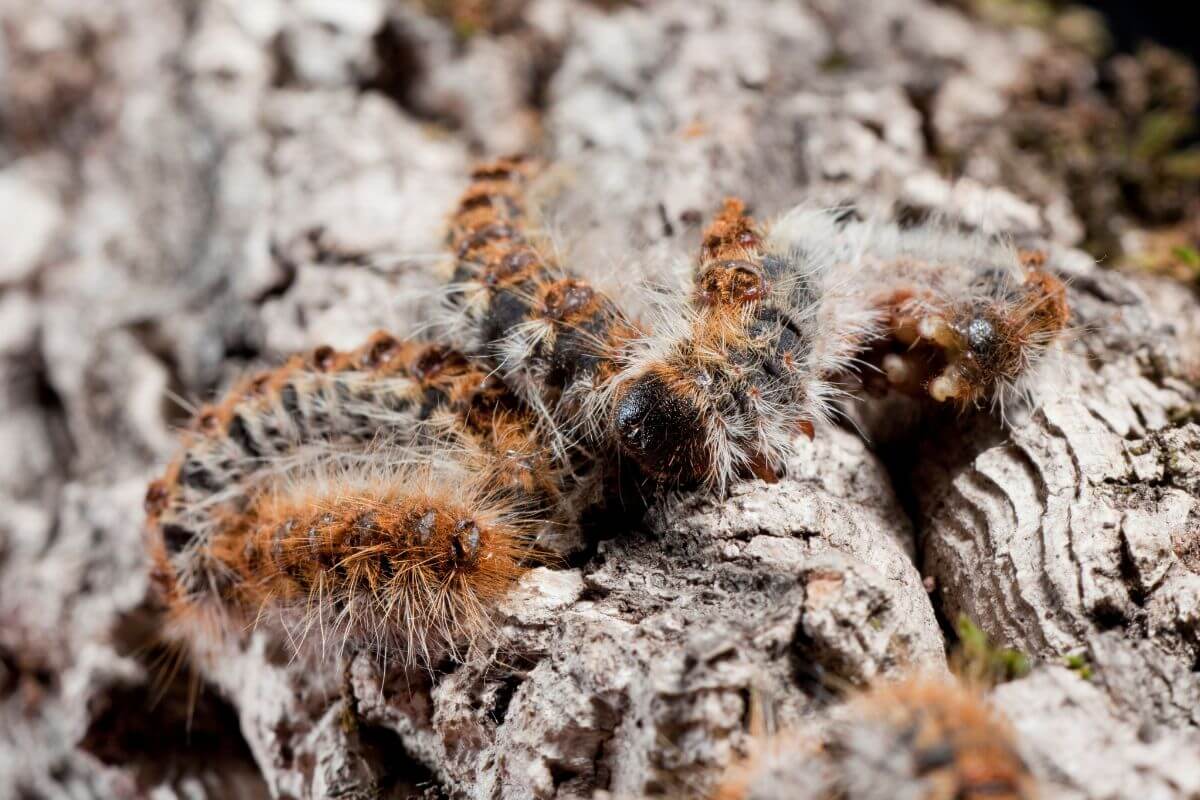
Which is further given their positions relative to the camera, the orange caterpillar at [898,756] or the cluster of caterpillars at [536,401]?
the cluster of caterpillars at [536,401]

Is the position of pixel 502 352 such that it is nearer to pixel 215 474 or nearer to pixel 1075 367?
pixel 215 474

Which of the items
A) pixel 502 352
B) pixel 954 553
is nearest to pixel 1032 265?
pixel 954 553

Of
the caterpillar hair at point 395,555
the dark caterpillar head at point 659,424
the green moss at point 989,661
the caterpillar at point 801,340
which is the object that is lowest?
the caterpillar hair at point 395,555

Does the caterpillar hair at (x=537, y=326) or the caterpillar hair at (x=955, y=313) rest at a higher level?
the caterpillar hair at (x=955, y=313)

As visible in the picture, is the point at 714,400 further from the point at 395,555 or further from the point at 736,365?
the point at 395,555

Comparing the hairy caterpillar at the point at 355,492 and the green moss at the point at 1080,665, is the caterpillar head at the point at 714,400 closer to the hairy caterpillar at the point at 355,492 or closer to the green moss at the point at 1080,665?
the hairy caterpillar at the point at 355,492

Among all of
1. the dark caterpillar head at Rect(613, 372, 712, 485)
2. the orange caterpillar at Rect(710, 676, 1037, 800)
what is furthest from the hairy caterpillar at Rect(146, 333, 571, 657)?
the orange caterpillar at Rect(710, 676, 1037, 800)

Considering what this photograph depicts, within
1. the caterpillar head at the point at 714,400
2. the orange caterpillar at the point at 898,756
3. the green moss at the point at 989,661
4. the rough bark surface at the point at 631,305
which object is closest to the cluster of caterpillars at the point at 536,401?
the caterpillar head at the point at 714,400

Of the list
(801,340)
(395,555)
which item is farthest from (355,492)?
(801,340)
